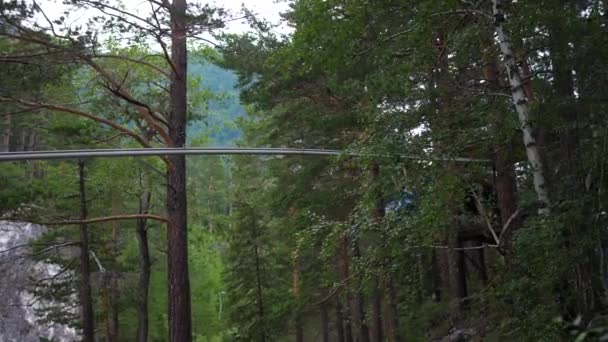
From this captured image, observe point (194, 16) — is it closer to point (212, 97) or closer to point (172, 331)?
point (172, 331)

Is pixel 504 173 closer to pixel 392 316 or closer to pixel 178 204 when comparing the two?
pixel 178 204

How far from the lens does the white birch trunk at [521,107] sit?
598cm

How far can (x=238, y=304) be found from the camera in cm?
2170

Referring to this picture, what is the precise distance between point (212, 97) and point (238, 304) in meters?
8.05

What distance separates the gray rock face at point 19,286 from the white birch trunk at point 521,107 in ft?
30.4

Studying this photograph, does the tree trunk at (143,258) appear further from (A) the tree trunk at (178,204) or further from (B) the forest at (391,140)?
(A) the tree trunk at (178,204)

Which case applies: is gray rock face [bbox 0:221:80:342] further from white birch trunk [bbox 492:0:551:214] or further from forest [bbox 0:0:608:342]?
white birch trunk [bbox 492:0:551:214]

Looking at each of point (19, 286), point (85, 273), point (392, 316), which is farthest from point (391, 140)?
point (19, 286)

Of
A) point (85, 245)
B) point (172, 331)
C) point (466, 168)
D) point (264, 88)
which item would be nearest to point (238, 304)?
point (85, 245)

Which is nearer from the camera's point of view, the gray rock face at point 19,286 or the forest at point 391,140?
the forest at point 391,140

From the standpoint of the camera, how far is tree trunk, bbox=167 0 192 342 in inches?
373

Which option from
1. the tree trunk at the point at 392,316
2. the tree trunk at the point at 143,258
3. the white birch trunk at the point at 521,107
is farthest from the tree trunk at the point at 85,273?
the white birch trunk at the point at 521,107

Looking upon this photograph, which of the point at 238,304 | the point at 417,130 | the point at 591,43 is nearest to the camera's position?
the point at 591,43

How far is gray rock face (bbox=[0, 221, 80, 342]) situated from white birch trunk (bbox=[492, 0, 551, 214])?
30.4 feet
